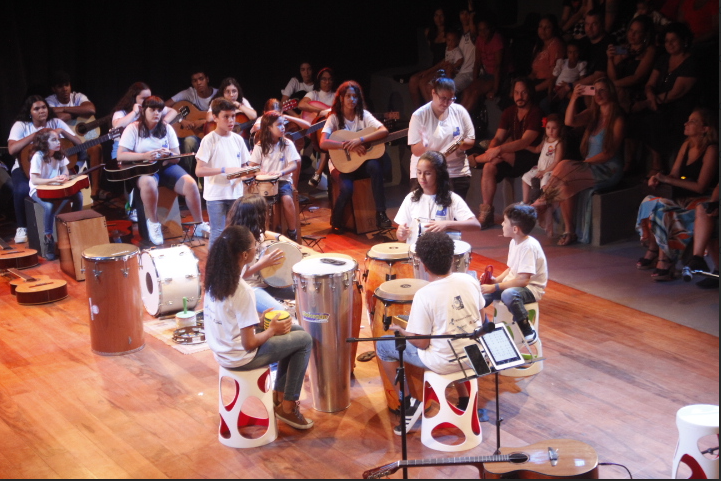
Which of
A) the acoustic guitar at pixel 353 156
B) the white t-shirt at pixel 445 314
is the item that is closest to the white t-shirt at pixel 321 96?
the acoustic guitar at pixel 353 156

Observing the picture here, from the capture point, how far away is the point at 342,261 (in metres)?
4.91

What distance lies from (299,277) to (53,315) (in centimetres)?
273

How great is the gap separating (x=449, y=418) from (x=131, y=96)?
6074mm

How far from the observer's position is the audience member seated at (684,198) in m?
6.77

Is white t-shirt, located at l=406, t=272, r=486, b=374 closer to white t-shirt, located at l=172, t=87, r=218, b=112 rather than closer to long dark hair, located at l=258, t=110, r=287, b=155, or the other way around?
long dark hair, located at l=258, t=110, r=287, b=155

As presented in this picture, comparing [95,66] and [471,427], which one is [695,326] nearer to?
[471,427]

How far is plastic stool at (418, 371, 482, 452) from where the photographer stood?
14.3 feet

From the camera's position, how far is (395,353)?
4.54 m

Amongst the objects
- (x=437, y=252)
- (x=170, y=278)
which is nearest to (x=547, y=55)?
(x=170, y=278)

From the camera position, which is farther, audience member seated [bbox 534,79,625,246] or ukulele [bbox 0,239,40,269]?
audience member seated [bbox 534,79,625,246]

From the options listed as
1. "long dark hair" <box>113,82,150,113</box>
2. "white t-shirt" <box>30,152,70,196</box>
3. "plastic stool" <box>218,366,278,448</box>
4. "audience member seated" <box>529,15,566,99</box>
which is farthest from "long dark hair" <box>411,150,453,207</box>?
"long dark hair" <box>113,82,150,113</box>

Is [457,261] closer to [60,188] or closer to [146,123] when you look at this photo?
[146,123]

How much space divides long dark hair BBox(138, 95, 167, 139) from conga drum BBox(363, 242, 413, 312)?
3.62 meters

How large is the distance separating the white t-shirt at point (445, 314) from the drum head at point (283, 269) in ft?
4.04
